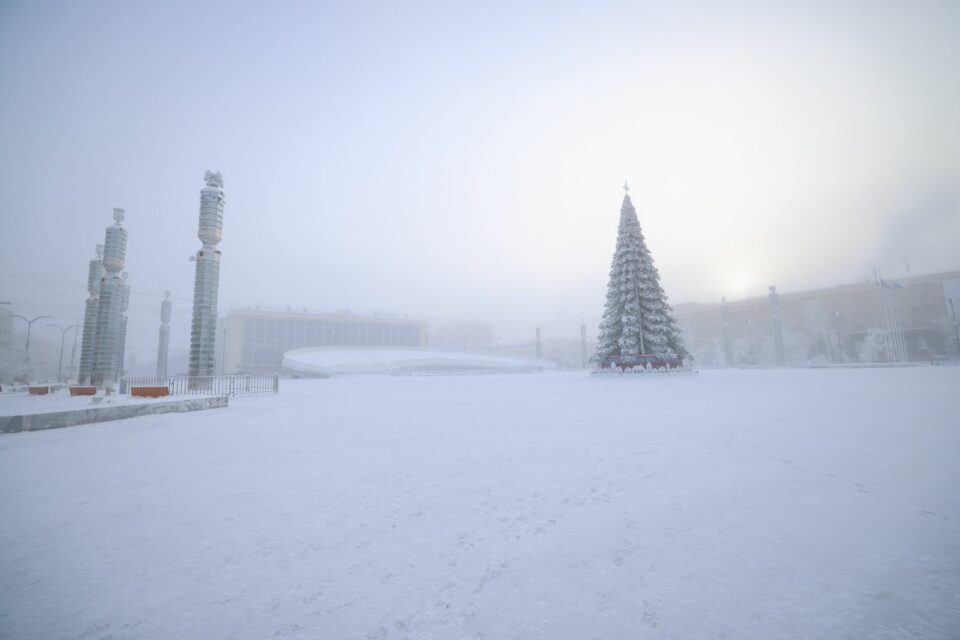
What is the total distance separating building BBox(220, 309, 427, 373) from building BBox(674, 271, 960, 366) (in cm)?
5892

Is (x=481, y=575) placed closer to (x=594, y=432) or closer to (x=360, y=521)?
(x=360, y=521)

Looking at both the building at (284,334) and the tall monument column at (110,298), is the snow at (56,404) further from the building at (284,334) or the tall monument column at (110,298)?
the building at (284,334)

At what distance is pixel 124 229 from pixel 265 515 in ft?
87.4

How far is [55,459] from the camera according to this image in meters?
6.03

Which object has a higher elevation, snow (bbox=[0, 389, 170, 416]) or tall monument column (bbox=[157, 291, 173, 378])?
tall monument column (bbox=[157, 291, 173, 378])

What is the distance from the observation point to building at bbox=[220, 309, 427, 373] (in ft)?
226

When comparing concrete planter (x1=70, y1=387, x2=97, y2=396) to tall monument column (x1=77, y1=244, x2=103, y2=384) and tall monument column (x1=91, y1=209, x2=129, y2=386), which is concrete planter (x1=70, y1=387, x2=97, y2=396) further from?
tall monument column (x1=77, y1=244, x2=103, y2=384)

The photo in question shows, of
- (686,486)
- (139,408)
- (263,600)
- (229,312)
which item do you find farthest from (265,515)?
(229,312)

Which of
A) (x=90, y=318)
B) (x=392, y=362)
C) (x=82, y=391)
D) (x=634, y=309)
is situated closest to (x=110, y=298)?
(x=90, y=318)

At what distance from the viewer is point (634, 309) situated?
25359 millimetres

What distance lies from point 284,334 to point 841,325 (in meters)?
92.0

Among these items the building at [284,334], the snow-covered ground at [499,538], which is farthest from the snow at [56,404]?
the building at [284,334]

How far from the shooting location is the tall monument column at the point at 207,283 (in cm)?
1812

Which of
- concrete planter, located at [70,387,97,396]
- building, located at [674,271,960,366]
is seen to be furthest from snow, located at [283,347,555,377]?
building, located at [674,271,960,366]
